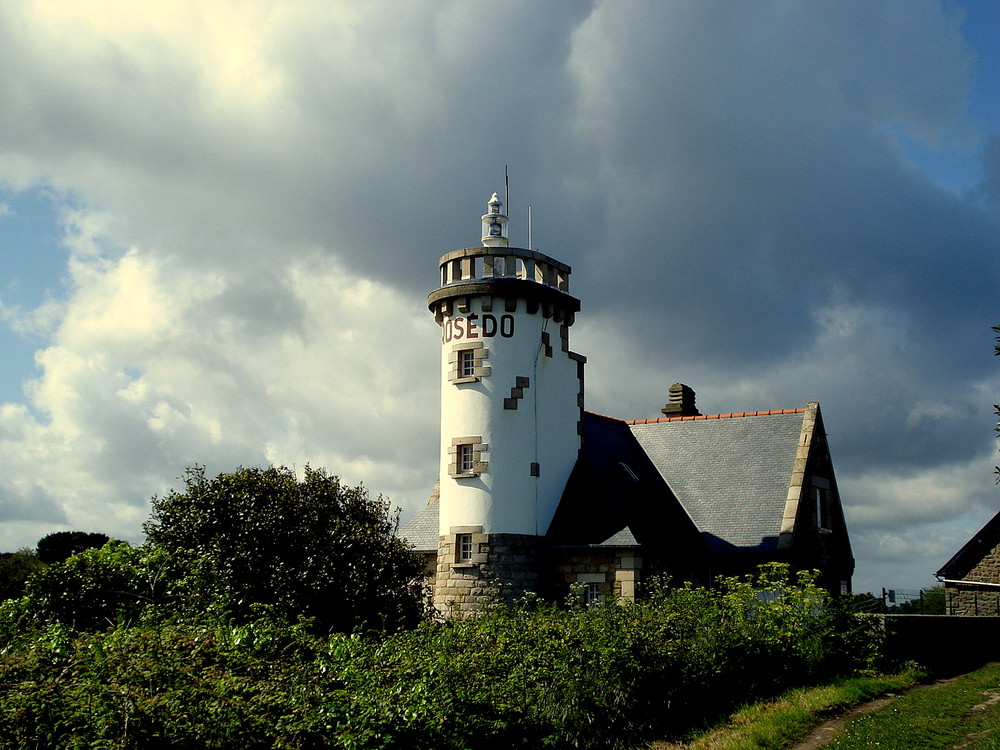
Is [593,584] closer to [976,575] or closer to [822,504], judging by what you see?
[822,504]

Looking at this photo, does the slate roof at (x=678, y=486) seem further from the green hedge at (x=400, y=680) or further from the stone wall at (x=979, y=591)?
the stone wall at (x=979, y=591)

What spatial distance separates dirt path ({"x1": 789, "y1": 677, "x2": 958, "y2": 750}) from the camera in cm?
1341

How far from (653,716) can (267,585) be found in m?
8.26

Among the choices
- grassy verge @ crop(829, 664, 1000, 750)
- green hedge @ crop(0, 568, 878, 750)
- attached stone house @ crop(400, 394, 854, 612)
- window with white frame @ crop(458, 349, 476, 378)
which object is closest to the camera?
green hedge @ crop(0, 568, 878, 750)

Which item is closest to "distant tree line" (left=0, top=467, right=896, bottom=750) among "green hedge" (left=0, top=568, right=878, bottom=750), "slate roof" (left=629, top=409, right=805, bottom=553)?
"green hedge" (left=0, top=568, right=878, bottom=750)

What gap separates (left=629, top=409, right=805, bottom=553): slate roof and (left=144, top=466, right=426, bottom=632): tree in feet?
33.9

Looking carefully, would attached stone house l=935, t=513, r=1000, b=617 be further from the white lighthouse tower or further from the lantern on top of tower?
the lantern on top of tower

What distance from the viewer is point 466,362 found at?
26578 mm

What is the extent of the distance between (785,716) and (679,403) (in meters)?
19.0

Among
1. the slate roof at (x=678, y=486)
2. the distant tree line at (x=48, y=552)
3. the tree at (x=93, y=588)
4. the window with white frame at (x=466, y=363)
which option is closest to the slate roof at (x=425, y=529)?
the slate roof at (x=678, y=486)

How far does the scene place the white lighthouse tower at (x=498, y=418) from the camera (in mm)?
25281

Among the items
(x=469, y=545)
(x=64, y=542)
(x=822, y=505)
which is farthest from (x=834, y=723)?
(x=64, y=542)

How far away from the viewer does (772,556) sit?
25.4 meters

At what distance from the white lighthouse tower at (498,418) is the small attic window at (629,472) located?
1.96 meters
